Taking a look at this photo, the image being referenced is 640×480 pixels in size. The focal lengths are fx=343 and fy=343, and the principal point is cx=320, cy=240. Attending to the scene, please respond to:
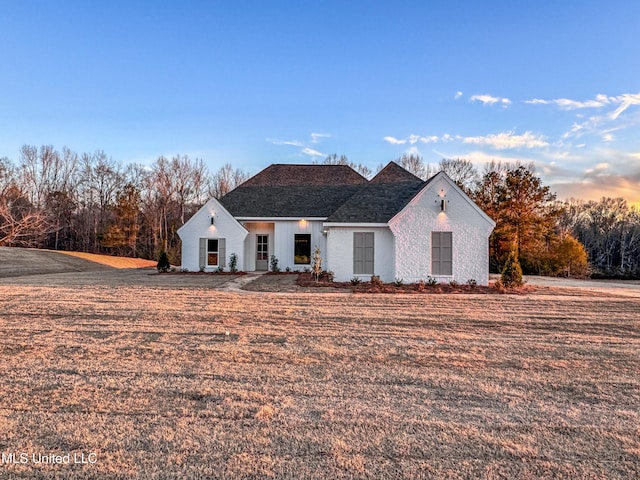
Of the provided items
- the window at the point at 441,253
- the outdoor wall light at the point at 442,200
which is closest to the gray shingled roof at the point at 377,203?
the outdoor wall light at the point at 442,200

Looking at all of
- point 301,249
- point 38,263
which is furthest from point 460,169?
point 38,263

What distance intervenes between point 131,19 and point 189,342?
14.1 m

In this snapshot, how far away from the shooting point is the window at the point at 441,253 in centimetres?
1434

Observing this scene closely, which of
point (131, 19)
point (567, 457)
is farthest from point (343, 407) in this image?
point (131, 19)

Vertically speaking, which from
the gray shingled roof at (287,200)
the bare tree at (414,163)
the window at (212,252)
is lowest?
the window at (212,252)

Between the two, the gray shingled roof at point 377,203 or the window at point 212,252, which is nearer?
the gray shingled roof at point 377,203

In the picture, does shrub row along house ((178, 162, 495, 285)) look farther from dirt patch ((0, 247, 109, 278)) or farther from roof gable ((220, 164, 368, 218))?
dirt patch ((0, 247, 109, 278))

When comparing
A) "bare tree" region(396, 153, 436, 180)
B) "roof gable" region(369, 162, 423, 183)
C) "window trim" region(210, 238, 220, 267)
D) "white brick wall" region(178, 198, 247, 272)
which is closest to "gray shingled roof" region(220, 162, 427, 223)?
"roof gable" region(369, 162, 423, 183)

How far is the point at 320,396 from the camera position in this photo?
3.77 m

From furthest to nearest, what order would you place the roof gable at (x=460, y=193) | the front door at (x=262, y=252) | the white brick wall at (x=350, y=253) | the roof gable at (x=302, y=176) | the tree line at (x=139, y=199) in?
the tree line at (x=139, y=199), the roof gable at (x=302, y=176), the front door at (x=262, y=252), the white brick wall at (x=350, y=253), the roof gable at (x=460, y=193)

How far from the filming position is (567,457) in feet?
8.79

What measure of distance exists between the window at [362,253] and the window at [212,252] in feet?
29.0

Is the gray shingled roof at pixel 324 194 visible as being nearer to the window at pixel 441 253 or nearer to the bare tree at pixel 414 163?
the window at pixel 441 253

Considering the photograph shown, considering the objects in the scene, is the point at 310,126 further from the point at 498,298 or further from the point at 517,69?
the point at 498,298
